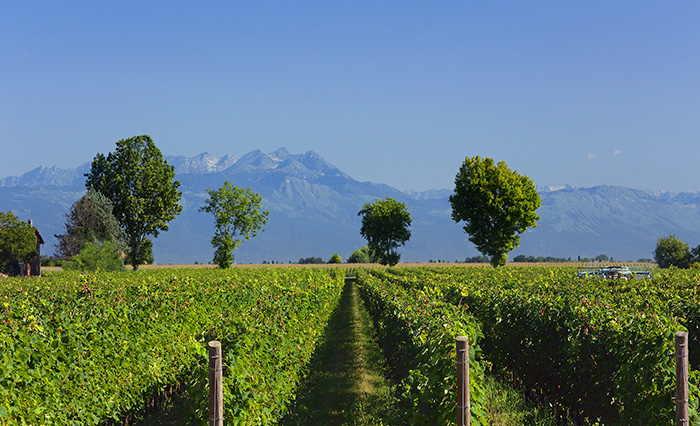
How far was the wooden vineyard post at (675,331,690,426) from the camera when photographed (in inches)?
253

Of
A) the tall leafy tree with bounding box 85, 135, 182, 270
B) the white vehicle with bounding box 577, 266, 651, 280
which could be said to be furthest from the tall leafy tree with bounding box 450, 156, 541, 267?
the tall leafy tree with bounding box 85, 135, 182, 270

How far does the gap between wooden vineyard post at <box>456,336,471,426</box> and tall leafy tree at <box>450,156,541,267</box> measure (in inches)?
2052

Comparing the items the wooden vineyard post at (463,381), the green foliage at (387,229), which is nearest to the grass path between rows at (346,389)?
the wooden vineyard post at (463,381)

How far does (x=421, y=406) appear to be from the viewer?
722 cm

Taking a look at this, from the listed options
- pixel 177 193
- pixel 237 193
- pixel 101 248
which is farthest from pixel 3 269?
pixel 237 193

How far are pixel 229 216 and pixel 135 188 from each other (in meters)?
13.0

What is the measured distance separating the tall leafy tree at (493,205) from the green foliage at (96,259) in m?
34.0

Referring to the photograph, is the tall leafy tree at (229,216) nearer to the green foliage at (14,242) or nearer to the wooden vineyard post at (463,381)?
the green foliage at (14,242)

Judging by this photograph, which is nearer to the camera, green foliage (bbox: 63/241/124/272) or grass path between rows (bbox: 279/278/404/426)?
grass path between rows (bbox: 279/278/404/426)

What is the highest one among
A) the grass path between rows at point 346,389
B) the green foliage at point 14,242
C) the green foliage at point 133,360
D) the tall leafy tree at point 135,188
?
the tall leafy tree at point 135,188

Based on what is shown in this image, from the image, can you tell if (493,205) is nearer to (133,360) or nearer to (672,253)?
(672,253)

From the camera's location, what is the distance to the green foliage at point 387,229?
80.5 metres

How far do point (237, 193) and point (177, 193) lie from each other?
8771 mm

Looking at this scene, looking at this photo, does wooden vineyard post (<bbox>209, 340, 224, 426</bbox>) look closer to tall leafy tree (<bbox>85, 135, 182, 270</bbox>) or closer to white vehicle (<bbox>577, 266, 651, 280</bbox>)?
white vehicle (<bbox>577, 266, 651, 280</bbox>)
